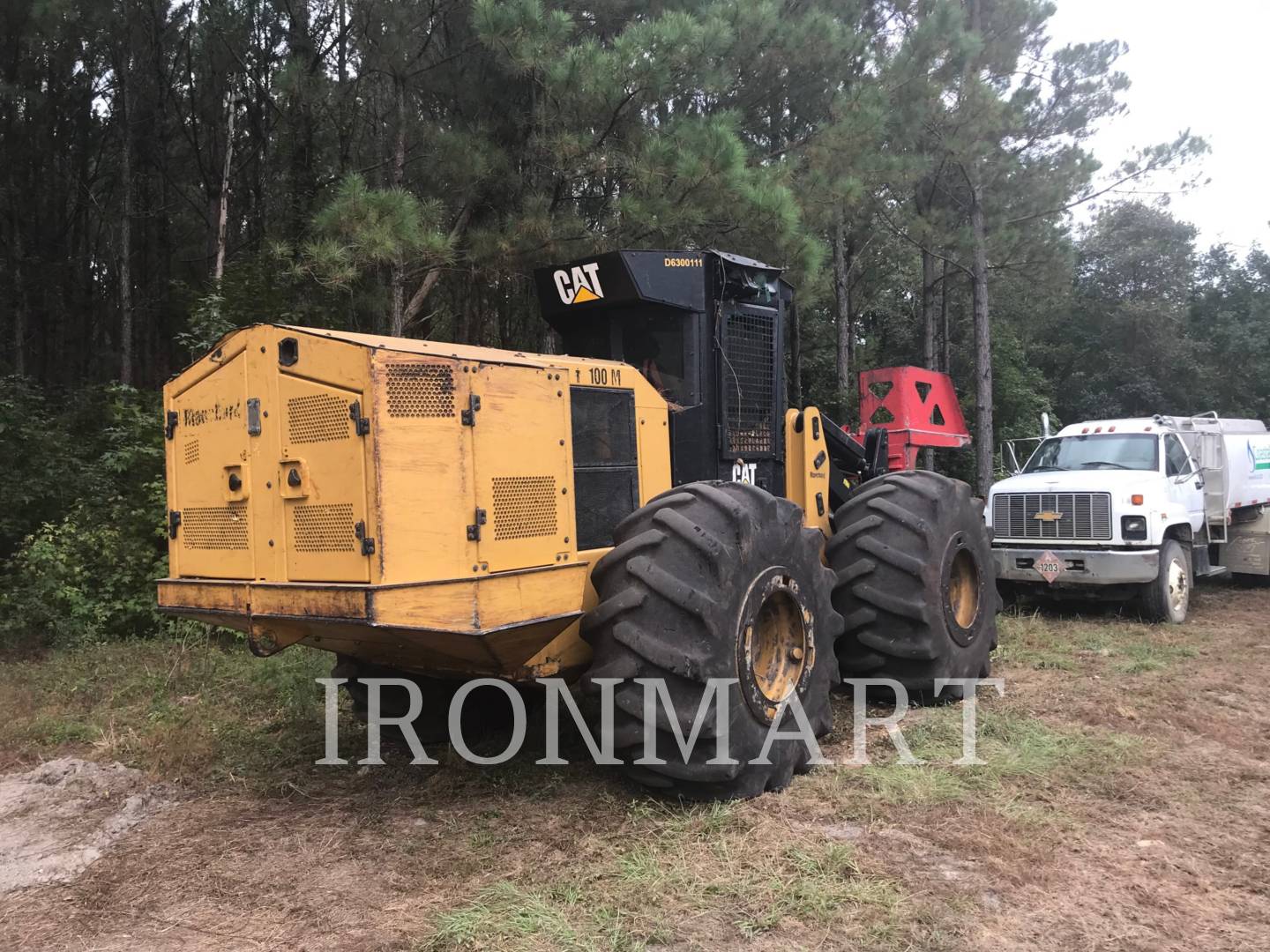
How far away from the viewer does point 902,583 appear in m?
5.72

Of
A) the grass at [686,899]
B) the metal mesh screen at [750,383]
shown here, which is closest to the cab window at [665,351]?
the metal mesh screen at [750,383]

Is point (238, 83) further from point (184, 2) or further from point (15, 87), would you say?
point (15, 87)

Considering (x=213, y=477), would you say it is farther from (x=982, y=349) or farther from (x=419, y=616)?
(x=982, y=349)

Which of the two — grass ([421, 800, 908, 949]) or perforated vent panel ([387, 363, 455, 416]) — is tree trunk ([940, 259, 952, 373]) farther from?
grass ([421, 800, 908, 949])

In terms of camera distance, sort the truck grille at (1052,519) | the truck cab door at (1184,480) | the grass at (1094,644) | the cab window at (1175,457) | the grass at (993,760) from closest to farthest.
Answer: the grass at (993,760), the grass at (1094,644), the truck grille at (1052,519), the truck cab door at (1184,480), the cab window at (1175,457)

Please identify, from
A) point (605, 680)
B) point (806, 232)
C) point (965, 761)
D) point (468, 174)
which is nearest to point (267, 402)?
point (605, 680)

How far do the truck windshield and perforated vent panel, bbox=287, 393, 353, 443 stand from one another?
923 cm

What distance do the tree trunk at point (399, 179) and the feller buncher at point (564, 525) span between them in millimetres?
3947

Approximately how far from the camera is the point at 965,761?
16.4ft

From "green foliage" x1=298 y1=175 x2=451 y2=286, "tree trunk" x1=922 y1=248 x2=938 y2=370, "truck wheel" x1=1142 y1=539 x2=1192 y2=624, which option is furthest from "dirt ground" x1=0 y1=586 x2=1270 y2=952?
"tree trunk" x1=922 y1=248 x2=938 y2=370

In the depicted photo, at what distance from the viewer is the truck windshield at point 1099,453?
1055cm

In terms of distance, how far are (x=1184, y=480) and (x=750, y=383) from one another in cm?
707

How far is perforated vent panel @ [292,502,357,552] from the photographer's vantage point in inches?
152

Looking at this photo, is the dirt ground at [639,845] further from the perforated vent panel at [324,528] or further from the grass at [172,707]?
the perforated vent panel at [324,528]
